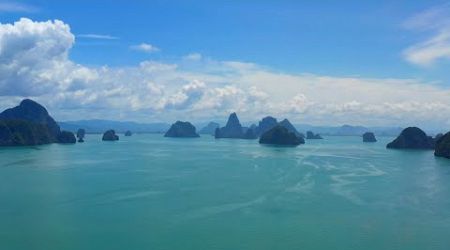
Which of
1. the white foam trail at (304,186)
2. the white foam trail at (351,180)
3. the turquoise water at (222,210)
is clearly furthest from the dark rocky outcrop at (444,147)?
the white foam trail at (304,186)

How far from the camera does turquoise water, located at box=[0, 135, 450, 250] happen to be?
38.0m

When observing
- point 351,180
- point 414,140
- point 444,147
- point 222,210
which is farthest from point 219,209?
point 414,140

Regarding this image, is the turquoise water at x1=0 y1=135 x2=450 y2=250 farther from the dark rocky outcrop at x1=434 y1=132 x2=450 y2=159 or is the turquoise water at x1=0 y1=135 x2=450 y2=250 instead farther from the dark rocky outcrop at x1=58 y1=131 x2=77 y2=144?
the dark rocky outcrop at x1=58 y1=131 x2=77 y2=144

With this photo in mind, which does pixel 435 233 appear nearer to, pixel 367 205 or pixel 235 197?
pixel 367 205

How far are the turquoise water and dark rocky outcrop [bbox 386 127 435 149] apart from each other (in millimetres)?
84634

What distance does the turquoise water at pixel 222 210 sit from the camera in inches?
1497

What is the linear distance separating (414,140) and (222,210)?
133 meters

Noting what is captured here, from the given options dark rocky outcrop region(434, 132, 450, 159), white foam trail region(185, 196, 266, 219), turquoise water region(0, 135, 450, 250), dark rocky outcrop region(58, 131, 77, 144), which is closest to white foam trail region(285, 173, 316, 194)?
turquoise water region(0, 135, 450, 250)

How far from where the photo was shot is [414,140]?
541 ft

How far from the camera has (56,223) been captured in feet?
140

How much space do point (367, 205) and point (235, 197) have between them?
1494 centimetres

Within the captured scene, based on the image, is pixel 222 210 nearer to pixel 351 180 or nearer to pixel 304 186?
pixel 304 186

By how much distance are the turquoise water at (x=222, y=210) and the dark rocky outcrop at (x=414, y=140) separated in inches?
3332

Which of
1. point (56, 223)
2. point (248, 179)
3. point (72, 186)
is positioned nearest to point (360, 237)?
point (56, 223)
